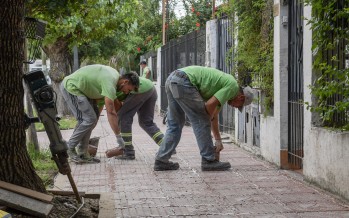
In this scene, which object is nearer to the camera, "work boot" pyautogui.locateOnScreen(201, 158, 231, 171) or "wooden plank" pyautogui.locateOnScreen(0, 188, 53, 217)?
"wooden plank" pyautogui.locateOnScreen(0, 188, 53, 217)

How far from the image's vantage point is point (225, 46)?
13891 mm

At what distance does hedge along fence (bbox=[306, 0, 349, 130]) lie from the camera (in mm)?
7180

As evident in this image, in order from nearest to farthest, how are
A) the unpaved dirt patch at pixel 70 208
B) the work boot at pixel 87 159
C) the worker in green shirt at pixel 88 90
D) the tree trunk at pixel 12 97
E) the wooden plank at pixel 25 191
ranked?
the wooden plank at pixel 25 191, the tree trunk at pixel 12 97, the unpaved dirt patch at pixel 70 208, the worker in green shirt at pixel 88 90, the work boot at pixel 87 159

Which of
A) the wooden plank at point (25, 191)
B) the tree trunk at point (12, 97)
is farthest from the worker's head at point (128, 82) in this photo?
the wooden plank at point (25, 191)

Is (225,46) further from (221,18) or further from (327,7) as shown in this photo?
(327,7)

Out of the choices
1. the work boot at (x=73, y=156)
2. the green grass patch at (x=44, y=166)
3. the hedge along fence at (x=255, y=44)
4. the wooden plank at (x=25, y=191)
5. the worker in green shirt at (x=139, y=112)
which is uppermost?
the hedge along fence at (x=255, y=44)

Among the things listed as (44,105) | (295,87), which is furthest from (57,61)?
(44,105)

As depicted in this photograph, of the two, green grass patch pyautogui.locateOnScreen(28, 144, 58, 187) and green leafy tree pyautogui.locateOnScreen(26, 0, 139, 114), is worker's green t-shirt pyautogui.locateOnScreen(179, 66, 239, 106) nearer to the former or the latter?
green leafy tree pyautogui.locateOnScreen(26, 0, 139, 114)

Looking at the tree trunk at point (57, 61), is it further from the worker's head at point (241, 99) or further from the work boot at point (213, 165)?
the worker's head at point (241, 99)

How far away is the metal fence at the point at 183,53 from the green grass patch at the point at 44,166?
5883 millimetres

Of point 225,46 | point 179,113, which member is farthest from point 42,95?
point 225,46

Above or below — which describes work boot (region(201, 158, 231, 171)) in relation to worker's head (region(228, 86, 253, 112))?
below

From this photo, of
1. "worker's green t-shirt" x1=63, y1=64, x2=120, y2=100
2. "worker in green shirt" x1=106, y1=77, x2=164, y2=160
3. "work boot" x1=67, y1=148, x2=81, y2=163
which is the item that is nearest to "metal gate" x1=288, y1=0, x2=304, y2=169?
"worker in green shirt" x1=106, y1=77, x2=164, y2=160

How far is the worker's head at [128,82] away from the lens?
10227 millimetres
